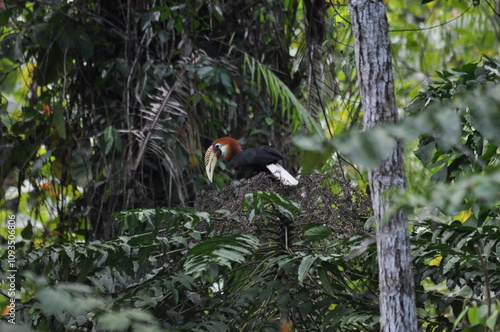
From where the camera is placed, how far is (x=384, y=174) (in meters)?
1.67

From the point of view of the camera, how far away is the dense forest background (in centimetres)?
192

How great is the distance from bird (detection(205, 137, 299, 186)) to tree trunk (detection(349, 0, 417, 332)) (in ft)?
4.09

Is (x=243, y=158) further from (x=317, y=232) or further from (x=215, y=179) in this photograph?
(x=317, y=232)

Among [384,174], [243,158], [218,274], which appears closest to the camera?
[384,174]

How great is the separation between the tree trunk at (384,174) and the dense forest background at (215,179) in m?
0.11

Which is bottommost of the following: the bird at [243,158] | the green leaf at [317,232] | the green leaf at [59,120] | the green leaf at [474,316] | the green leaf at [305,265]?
the green leaf at [474,316]

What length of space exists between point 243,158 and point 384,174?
1.45 metres

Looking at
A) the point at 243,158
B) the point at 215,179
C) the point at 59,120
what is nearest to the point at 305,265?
A: the point at 243,158

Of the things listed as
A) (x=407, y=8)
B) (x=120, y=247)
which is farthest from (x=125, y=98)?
(x=407, y=8)

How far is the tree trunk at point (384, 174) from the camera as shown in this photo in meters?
1.60

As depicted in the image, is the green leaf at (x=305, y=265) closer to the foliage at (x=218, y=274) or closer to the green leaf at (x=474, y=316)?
the foliage at (x=218, y=274)

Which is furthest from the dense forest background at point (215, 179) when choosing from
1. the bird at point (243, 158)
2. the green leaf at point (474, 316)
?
the bird at point (243, 158)

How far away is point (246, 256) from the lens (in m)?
2.30

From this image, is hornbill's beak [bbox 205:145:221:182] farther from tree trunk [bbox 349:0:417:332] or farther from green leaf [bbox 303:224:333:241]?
tree trunk [bbox 349:0:417:332]
